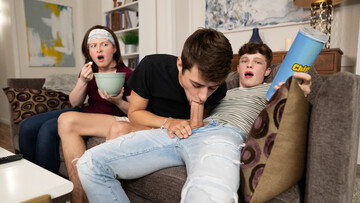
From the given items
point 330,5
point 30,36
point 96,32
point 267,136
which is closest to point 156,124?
point 267,136

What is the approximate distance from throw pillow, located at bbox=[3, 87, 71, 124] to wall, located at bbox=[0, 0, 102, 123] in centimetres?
208

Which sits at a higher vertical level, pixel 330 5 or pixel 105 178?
pixel 330 5

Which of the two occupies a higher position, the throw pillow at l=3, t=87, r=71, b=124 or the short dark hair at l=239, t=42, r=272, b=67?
the short dark hair at l=239, t=42, r=272, b=67

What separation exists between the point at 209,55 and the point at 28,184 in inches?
27.4

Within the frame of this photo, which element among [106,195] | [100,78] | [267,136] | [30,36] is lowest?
[106,195]

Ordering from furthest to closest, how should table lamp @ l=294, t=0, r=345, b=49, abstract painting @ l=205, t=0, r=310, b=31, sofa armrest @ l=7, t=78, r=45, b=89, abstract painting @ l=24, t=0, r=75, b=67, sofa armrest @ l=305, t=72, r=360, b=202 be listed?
abstract painting @ l=24, t=0, r=75, b=67, abstract painting @ l=205, t=0, r=310, b=31, table lamp @ l=294, t=0, r=345, b=49, sofa armrest @ l=7, t=78, r=45, b=89, sofa armrest @ l=305, t=72, r=360, b=202

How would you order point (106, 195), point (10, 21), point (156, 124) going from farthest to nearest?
1. point (10, 21)
2. point (156, 124)
3. point (106, 195)

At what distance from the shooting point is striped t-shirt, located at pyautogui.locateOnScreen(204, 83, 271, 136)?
103cm

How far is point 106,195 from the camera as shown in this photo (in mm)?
820

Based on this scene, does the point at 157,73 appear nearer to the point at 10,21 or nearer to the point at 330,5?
the point at 330,5

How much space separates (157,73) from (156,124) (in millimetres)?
235

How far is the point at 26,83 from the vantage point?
196cm

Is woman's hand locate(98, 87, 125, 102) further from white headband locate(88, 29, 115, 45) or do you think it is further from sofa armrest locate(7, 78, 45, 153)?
sofa armrest locate(7, 78, 45, 153)

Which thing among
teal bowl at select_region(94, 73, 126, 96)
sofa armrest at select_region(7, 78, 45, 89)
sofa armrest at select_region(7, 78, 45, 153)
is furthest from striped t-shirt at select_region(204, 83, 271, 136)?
sofa armrest at select_region(7, 78, 45, 89)
